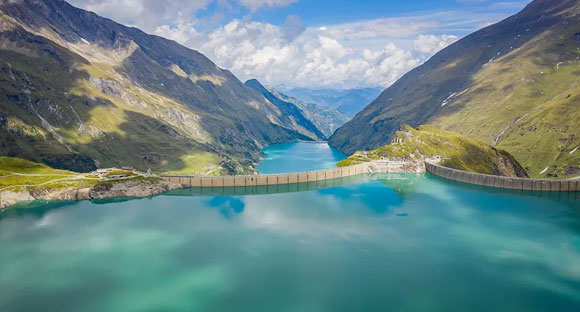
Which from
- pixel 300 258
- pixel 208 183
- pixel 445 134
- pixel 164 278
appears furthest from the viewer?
pixel 445 134

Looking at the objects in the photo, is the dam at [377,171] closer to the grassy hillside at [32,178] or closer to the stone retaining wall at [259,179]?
the stone retaining wall at [259,179]

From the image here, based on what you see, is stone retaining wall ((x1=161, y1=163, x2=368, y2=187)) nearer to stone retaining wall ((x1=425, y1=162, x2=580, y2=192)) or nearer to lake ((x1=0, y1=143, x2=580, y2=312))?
lake ((x1=0, y1=143, x2=580, y2=312))

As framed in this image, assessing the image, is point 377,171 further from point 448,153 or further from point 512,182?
point 512,182

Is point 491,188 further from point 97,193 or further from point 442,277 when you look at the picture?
point 97,193

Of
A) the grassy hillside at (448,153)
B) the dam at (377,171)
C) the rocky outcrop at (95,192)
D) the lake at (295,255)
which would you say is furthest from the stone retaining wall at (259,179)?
the lake at (295,255)

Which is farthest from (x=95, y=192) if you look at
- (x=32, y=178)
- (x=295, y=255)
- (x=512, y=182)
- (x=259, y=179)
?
(x=512, y=182)

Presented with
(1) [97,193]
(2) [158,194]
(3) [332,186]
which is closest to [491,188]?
(3) [332,186]
